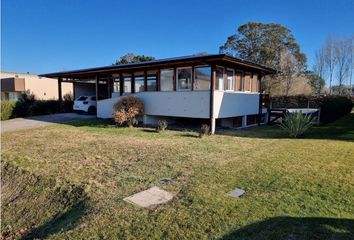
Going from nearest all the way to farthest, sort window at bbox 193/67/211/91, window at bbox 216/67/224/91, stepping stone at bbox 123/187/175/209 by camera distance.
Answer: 1. stepping stone at bbox 123/187/175/209
2. window at bbox 193/67/211/91
3. window at bbox 216/67/224/91

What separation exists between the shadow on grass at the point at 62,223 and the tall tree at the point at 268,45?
3318 cm

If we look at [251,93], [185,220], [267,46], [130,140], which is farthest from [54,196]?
[267,46]

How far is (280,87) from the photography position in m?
36.0

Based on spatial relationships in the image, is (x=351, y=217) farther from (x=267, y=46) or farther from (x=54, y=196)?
(x=267, y=46)

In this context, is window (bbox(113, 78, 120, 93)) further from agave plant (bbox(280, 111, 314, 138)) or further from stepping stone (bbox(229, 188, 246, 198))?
stepping stone (bbox(229, 188, 246, 198))

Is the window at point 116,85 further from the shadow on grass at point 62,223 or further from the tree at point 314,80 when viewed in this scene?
the tree at point 314,80

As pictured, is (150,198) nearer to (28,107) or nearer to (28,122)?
(28,122)

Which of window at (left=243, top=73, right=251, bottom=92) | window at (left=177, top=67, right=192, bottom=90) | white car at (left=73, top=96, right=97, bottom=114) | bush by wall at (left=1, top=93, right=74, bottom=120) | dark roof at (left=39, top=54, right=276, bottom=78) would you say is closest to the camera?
dark roof at (left=39, top=54, right=276, bottom=78)

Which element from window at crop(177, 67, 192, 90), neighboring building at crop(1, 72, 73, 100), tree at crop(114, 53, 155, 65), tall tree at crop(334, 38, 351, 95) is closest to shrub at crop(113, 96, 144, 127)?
window at crop(177, 67, 192, 90)

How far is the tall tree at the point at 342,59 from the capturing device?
35.5 meters

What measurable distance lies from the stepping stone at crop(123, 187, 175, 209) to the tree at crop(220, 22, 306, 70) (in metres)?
32.9

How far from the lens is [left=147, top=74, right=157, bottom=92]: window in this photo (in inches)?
591

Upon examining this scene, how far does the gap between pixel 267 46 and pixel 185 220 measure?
34.4 metres

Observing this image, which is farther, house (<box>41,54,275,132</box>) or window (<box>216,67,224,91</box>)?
window (<box>216,67,224,91</box>)
